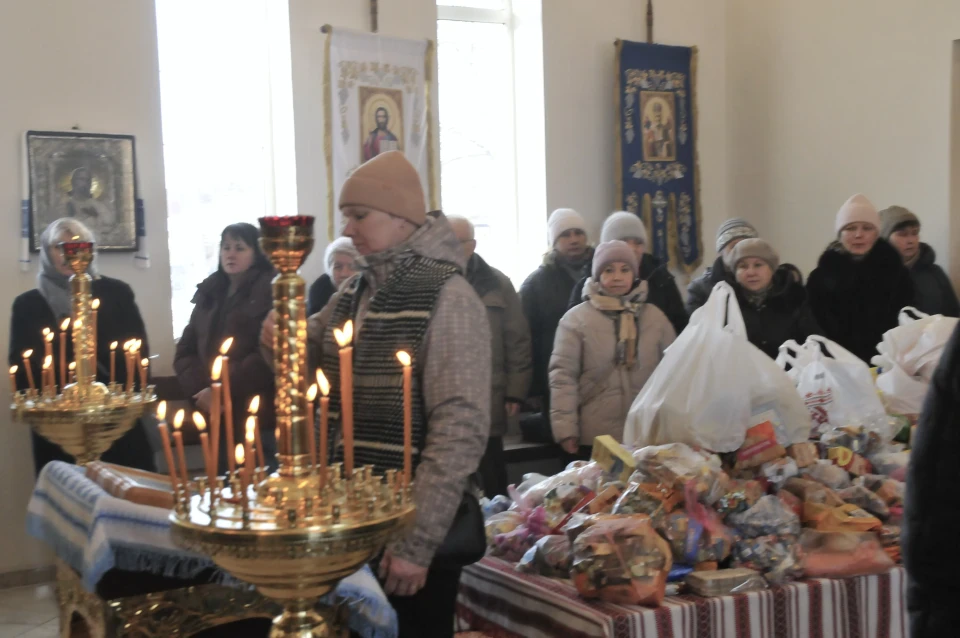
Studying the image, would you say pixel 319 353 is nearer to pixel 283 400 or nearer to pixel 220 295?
pixel 283 400

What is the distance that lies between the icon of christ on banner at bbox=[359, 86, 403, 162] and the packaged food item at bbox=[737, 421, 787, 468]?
392cm

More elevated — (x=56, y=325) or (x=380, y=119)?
(x=380, y=119)

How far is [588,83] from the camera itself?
25.4 ft

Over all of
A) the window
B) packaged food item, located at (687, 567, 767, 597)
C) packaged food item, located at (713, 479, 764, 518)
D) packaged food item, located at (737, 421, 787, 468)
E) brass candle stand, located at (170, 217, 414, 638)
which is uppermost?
the window

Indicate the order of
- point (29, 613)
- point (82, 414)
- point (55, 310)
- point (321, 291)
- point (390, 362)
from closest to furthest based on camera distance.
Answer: point (390, 362) → point (82, 414) → point (55, 310) → point (29, 613) → point (321, 291)

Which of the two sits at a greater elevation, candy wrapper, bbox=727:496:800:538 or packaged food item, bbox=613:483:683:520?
packaged food item, bbox=613:483:683:520

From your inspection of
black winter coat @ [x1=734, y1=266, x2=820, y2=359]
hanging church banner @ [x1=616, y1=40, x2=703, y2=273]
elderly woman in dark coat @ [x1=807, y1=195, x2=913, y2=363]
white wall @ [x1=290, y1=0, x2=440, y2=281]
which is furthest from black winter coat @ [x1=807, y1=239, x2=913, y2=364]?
white wall @ [x1=290, y1=0, x2=440, y2=281]

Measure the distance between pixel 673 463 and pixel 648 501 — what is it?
0.69 ft

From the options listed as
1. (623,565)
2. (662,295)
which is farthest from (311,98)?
(623,565)

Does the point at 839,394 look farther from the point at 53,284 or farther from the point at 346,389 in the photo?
the point at 53,284

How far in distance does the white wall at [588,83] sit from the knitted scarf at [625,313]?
3043mm

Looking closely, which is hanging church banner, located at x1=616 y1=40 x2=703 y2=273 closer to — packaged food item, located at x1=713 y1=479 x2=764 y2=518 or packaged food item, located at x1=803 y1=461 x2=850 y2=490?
packaged food item, located at x1=803 y1=461 x2=850 y2=490

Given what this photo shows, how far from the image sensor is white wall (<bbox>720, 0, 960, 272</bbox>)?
6742mm

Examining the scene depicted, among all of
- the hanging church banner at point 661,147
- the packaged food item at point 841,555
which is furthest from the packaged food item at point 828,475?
the hanging church banner at point 661,147
